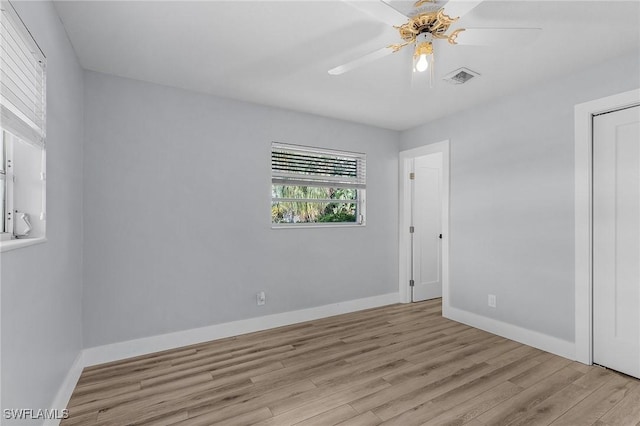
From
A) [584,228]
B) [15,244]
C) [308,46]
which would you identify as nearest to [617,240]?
[584,228]

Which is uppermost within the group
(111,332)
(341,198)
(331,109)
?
(331,109)

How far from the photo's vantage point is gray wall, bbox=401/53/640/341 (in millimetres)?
2758

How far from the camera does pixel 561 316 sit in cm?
282

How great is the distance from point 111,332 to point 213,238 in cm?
114

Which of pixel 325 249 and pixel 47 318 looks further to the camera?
pixel 325 249

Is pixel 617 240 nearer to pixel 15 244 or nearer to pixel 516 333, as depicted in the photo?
pixel 516 333

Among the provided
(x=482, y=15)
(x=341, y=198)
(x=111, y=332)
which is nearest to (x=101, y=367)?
(x=111, y=332)

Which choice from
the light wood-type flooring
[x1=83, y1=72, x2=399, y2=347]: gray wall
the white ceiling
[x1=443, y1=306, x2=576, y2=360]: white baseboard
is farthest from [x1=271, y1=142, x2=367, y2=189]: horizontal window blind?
[x1=443, y1=306, x2=576, y2=360]: white baseboard

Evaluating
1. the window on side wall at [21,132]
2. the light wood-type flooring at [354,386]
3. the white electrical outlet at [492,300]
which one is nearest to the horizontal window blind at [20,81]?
the window on side wall at [21,132]

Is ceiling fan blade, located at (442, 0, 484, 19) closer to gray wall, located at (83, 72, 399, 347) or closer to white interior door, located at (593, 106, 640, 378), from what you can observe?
white interior door, located at (593, 106, 640, 378)

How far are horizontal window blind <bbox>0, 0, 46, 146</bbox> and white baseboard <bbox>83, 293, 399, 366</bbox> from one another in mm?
1907

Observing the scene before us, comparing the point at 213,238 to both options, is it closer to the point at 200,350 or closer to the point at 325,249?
the point at 200,350

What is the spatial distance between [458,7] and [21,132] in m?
2.03

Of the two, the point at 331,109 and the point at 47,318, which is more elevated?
the point at 331,109
